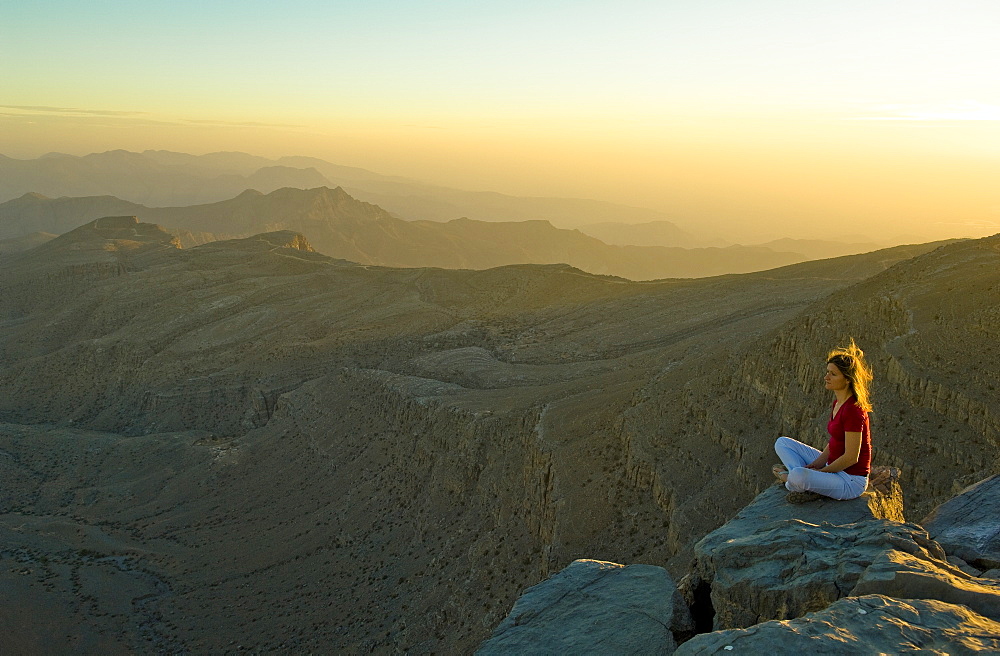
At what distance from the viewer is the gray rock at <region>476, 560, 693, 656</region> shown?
21.7 ft

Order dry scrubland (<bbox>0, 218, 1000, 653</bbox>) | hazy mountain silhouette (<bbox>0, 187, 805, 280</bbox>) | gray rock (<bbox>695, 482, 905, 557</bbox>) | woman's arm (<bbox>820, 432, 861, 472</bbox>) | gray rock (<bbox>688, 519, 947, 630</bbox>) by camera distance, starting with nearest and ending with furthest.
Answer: gray rock (<bbox>688, 519, 947, 630</bbox>), gray rock (<bbox>695, 482, 905, 557</bbox>), woman's arm (<bbox>820, 432, 861, 472</bbox>), dry scrubland (<bbox>0, 218, 1000, 653</bbox>), hazy mountain silhouette (<bbox>0, 187, 805, 280</bbox>)

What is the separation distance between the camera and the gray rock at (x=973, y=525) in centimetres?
691

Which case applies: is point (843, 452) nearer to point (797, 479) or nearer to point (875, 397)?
point (797, 479)

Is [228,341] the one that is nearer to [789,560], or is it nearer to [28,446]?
[28,446]

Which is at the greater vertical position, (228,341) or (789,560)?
(789,560)

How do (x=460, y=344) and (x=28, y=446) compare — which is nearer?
(x=28, y=446)

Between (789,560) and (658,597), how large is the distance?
4.43 feet

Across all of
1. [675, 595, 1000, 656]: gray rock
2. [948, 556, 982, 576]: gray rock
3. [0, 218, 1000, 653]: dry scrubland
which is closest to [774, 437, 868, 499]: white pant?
[948, 556, 982, 576]: gray rock

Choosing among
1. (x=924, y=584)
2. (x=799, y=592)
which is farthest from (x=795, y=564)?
(x=924, y=584)

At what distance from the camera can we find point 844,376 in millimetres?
8000

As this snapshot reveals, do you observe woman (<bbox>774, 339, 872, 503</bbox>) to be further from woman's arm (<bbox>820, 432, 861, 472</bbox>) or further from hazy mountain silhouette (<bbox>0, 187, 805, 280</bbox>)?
hazy mountain silhouette (<bbox>0, 187, 805, 280</bbox>)

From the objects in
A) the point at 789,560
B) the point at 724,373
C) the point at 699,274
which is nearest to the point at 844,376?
the point at 789,560

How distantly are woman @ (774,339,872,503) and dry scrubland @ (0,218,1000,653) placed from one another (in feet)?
17.7

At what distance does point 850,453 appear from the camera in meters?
7.74
